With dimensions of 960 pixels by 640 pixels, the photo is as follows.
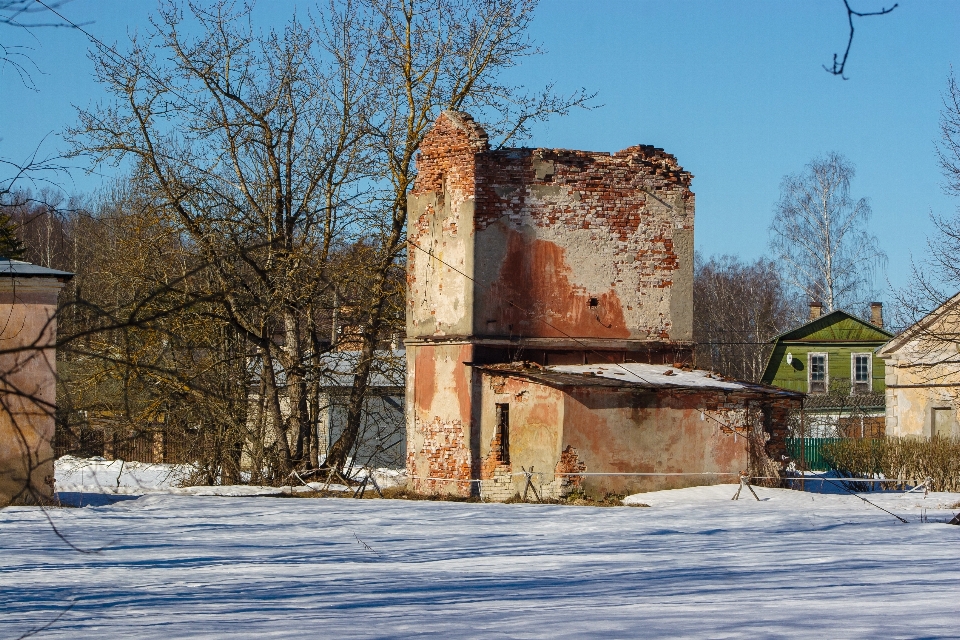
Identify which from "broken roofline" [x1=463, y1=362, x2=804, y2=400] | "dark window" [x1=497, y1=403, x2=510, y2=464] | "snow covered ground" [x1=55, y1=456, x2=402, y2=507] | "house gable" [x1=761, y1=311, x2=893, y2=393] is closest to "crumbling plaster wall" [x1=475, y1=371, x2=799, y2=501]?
"broken roofline" [x1=463, y1=362, x2=804, y2=400]

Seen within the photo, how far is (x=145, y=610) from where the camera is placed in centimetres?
913

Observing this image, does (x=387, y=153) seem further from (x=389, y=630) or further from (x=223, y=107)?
(x=389, y=630)

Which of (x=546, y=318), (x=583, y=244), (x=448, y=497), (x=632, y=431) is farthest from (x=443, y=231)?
(x=632, y=431)

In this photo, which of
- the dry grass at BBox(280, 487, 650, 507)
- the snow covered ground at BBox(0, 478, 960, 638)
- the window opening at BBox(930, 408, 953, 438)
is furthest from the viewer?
the window opening at BBox(930, 408, 953, 438)

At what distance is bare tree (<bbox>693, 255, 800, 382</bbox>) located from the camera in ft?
200

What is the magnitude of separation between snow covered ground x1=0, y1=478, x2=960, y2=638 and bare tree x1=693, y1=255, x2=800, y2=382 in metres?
42.0

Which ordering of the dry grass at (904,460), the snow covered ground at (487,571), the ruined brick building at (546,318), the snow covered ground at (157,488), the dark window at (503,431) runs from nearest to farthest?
the snow covered ground at (487,571) < the snow covered ground at (157,488) < the ruined brick building at (546,318) < the dark window at (503,431) < the dry grass at (904,460)

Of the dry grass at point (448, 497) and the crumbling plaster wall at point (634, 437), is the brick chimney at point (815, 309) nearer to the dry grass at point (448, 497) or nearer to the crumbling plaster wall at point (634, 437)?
the crumbling plaster wall at point (634, 437)

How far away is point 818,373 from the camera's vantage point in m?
49.0

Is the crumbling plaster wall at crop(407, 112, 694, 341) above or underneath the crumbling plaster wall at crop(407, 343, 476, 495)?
above

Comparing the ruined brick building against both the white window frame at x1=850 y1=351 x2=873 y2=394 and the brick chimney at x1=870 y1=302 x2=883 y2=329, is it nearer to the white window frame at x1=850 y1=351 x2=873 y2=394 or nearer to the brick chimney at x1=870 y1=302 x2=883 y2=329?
the white window frame at x1=850 y1=351 x2=873 y2=394

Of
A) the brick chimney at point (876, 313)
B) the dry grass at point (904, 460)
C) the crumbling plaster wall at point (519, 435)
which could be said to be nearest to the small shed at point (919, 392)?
the dry grass at point (904, 460)

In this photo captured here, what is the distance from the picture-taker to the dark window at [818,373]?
48.8 m

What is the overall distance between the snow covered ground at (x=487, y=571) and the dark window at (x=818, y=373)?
103 ft
